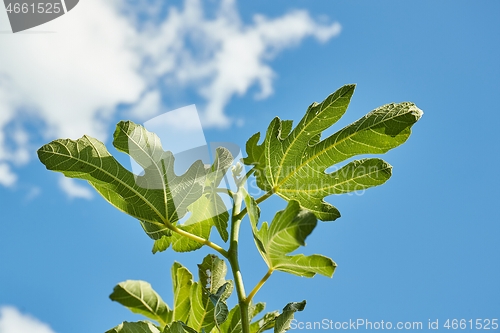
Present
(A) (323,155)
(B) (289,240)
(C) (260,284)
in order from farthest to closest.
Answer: (A) (323,155) → (C) (260,284) → (B) (289,240)

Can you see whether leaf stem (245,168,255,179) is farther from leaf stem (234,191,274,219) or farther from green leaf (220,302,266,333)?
green leaf (220,302,266,333)

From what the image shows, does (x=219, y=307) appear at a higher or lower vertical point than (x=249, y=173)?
lower

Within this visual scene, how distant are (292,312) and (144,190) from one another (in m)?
0.62

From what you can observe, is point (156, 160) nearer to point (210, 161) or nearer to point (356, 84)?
point (210, 161)

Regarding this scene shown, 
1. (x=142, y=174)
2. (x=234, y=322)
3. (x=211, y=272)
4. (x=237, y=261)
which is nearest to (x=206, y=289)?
(x=211, y=272)

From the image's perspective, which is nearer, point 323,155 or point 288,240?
point 288,240

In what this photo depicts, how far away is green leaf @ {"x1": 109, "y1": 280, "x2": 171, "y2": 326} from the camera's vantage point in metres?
1.38

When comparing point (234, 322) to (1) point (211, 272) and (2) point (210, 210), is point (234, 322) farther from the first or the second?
(2) point (210, 210)

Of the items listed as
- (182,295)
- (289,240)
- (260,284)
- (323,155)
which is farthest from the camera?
(182,295)

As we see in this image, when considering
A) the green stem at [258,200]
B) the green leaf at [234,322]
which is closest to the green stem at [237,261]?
the green stem at [258,200]

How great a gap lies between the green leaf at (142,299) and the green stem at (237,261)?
0.37 metres

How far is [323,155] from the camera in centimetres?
150

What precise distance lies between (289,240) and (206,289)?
22.1 inches

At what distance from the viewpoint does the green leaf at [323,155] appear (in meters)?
1.42
